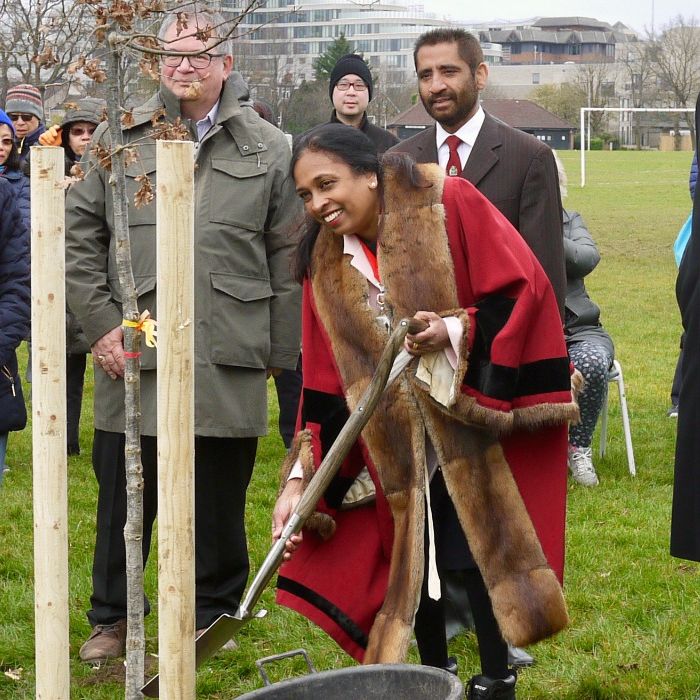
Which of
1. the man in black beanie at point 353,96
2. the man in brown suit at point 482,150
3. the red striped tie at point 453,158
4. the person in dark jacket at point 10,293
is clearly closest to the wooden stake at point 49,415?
the man in brown suit at point 482,150

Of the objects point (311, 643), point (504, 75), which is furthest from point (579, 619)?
point (504, 75)

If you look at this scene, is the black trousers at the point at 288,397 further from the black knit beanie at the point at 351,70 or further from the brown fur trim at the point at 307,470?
the brown fur trim at the point at 307,470

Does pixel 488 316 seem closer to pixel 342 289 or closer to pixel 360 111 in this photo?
pixel 342 289

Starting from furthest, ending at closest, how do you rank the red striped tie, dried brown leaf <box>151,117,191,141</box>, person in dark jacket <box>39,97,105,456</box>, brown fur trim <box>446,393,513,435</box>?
person in dark jacket <box>39,97,105,456</box> → the red striped tie → brown fur trim <box>446,393,513,435</box> → dried brown leaf <box>151,117,191,141</box>

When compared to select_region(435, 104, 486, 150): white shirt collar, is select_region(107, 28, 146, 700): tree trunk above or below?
below

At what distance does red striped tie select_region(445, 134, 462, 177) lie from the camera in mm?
4766

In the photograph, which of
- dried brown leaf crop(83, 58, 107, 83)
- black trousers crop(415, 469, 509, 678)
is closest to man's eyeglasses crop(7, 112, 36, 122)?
black trousers crop(415, 469, 509, 678)

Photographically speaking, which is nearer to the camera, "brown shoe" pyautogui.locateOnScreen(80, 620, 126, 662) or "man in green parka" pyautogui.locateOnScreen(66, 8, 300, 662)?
"man in green parka" pyautogui.locateOnScreen(66, 8, 300, 662)

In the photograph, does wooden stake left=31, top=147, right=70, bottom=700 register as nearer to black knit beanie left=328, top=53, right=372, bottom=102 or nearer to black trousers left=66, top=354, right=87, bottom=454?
black knit beanie left=328, top=53, right=372, bottom=102

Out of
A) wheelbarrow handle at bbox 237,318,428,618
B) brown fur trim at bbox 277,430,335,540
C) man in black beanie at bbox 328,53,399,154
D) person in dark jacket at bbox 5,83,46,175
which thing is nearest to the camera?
wheelbarrow handle at bbox 237,318,428,618

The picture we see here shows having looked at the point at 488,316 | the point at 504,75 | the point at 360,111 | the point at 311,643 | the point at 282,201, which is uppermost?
the point at 504,75

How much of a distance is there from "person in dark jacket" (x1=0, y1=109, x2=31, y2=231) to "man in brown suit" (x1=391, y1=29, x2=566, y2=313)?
3.14 metres

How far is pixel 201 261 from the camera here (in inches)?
177

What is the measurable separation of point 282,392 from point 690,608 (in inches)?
134
